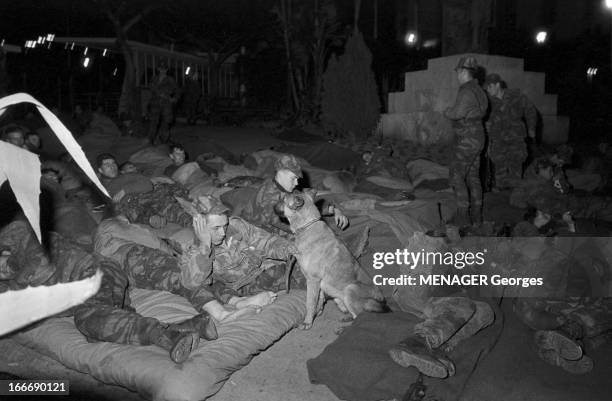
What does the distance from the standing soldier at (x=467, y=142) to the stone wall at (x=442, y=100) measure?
14.2 ft

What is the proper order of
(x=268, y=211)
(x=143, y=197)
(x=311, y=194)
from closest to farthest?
(x=311, y=194), (x=268, y=211), (x=143, y=197)

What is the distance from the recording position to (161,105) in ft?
34.7

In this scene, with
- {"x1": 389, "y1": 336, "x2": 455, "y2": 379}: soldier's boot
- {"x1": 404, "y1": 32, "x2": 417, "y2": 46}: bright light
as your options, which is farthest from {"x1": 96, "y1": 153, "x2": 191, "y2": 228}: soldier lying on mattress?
{"x1": 404, "y1": 32, "x2": 417, "y2": 46}: bright light

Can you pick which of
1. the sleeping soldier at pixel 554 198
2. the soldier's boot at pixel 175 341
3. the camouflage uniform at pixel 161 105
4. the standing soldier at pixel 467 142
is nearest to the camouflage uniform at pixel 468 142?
the standing soldier at pixel 467 142

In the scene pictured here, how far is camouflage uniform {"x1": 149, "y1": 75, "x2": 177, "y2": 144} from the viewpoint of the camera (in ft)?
34.6

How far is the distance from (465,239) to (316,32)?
13647 mm

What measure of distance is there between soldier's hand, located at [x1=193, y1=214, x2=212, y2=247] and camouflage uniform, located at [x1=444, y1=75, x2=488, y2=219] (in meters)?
3.27

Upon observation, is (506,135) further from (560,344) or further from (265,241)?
(560,344)

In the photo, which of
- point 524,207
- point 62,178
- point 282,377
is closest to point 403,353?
point 282,377

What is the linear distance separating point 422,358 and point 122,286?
2185mm

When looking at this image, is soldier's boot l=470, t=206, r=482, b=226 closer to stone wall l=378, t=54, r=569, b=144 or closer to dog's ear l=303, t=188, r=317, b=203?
dog's ear l=303, t=188, r=317, b=203

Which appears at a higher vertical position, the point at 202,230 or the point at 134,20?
the point at 134,20

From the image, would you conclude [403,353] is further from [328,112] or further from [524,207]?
[328,112]

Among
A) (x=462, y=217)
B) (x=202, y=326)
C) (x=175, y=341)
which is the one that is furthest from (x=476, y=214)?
(x=175, y=341)
